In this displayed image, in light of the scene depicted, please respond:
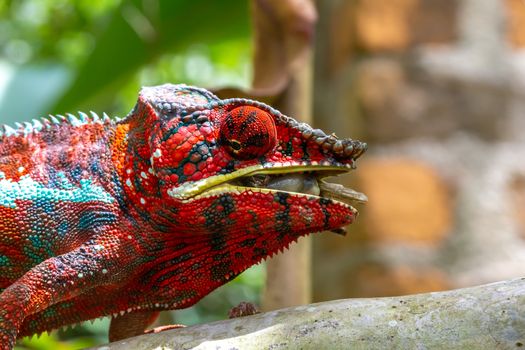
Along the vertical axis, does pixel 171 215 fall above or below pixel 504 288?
above

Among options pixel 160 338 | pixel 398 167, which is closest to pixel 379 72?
pixel 398 167

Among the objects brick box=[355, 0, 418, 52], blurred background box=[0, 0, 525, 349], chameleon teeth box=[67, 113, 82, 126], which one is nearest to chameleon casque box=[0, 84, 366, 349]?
chameleon teeth box=[67, 113, 82, 126]

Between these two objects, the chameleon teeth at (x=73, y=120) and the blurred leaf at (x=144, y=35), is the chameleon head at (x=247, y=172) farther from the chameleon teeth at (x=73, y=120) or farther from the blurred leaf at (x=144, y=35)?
the blurred leaf at (x=144, y=35)

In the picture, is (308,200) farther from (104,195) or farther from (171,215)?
(104,195)

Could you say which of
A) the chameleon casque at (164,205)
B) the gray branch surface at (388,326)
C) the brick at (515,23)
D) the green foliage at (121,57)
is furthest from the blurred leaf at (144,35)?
the gray branch surface at (388,326)

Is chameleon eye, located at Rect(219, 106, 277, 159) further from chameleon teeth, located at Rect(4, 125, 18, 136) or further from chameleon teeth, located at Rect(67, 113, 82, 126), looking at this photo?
chameleon teeth, located at Rect(4, 125, 18, 136)
